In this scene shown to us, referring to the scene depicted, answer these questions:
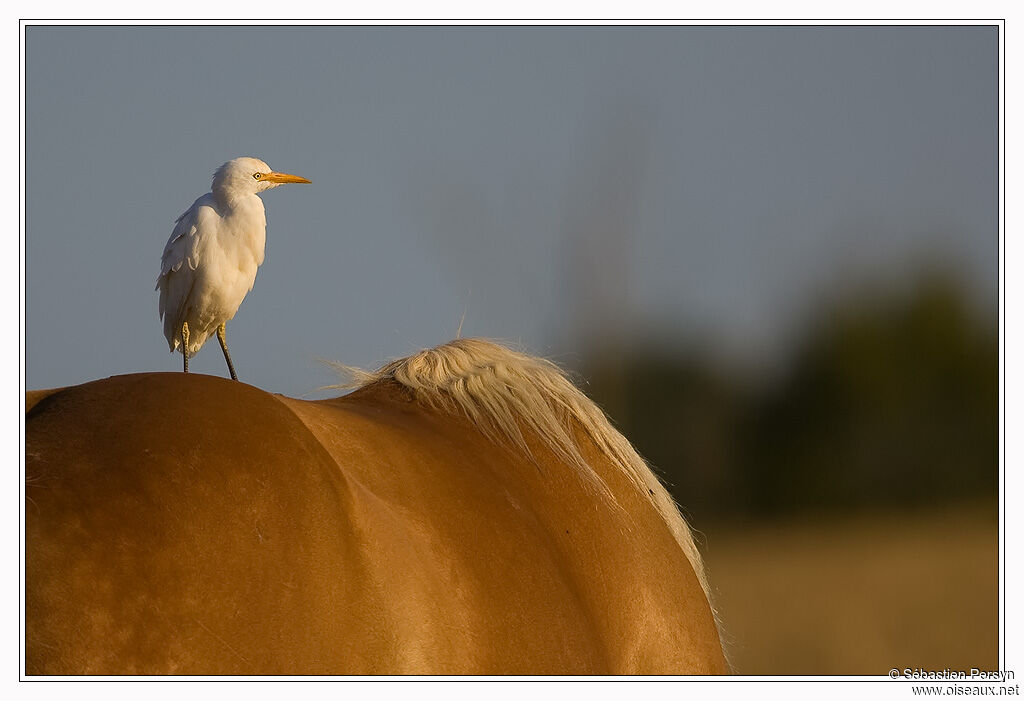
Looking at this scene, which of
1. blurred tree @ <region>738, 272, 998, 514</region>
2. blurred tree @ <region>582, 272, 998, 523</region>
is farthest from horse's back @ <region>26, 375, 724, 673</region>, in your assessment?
blurred tree @ <region>738, 272, 998, 514</region>

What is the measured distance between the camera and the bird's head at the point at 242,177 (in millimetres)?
4746

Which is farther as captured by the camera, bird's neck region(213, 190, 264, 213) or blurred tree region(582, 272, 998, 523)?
blurred tree region(582, 272, 998, 523)

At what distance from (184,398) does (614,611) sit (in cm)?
122

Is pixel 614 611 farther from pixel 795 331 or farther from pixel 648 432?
pixel 648 432

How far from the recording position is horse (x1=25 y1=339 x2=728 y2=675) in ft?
4.93

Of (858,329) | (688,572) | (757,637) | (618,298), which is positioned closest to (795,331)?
(757,637)

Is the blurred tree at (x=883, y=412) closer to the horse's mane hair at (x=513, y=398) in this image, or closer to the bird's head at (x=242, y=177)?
the bird's head at (x=242, y=177)

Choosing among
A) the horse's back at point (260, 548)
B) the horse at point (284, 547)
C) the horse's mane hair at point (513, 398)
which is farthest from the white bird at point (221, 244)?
the horse's back at point (260, 548)

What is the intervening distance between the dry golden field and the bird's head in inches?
208

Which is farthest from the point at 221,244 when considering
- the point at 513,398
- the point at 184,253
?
the point at 513,398

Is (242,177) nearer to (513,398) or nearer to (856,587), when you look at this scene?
(513,398)

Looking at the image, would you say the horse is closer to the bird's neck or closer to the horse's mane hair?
the horse's mane hair

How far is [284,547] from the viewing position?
1626mm

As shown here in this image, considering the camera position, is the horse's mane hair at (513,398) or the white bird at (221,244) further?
the white bird at (221,244)
